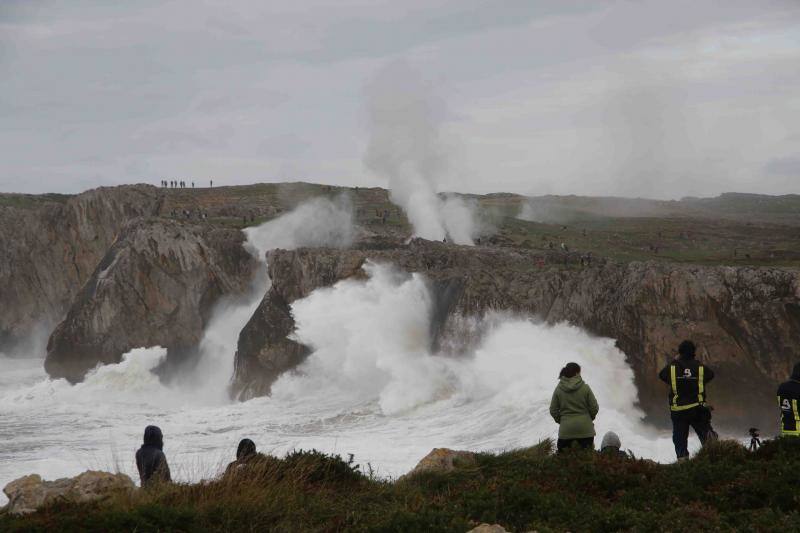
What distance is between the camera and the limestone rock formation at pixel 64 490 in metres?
9.83

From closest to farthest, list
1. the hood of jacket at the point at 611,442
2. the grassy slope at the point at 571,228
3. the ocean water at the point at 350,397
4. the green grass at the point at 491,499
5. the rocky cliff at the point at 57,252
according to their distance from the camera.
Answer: the green grass at the point at 491,499, the hood of jacket at the point at 611,442, the ocean water at the point at 350,397, the grassy slope at the point at 571,228, the rocky cliff at the point at 57,252

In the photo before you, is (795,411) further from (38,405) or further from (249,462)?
(38,405)

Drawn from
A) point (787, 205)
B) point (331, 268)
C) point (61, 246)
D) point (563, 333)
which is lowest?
point (563, 333)

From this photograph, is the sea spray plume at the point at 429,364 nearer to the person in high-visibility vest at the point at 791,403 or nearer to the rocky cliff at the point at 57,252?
the person in high-visibility vest at the point at 791,403

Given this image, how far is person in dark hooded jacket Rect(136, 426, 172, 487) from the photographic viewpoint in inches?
441

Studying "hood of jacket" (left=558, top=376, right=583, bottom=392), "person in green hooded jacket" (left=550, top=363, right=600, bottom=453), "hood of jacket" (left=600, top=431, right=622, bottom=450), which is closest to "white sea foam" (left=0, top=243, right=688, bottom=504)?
"hood of jacket" (left=600, top=431, right=622, bottom=450)

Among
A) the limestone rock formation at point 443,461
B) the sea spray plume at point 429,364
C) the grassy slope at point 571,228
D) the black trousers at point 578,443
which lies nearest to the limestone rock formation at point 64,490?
the limestone rock formation at point 443,461

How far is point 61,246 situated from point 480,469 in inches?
2407

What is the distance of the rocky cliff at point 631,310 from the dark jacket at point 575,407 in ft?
67.8

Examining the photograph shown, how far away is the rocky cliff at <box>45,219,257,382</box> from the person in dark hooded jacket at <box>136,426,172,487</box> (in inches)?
1591

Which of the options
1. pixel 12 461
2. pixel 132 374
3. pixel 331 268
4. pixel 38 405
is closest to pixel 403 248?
pixel 331 268

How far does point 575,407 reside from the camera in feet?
41.2

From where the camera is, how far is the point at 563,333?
Answer: 3625 cm

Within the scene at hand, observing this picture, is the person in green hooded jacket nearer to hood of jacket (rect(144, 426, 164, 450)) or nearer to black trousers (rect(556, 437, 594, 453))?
black trousers (rect(556, 437, 594, 453))
